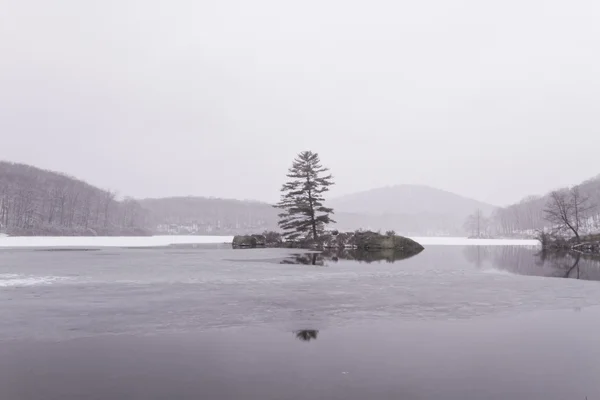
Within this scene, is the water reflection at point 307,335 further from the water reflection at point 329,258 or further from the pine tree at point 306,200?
the pine tree at point 306,200

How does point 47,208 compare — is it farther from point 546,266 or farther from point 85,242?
point 546,266

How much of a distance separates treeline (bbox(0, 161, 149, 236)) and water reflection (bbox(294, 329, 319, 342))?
14446 centimetres

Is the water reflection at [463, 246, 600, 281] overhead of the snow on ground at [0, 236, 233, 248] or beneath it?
beneath

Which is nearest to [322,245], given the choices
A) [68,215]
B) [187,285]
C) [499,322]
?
[187,285]

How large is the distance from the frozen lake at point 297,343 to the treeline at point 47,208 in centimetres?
13996

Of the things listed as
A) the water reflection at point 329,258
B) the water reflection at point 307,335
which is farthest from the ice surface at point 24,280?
the water reflection at point 329,258

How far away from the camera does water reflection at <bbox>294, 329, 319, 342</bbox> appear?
8.03 m

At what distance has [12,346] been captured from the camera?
7426 millimetres

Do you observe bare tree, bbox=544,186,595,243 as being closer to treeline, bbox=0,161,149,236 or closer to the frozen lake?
the frozen lake

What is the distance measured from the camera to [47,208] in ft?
561

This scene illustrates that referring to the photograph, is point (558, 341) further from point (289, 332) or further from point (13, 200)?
point (13, 200)

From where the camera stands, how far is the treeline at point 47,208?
13888 cm

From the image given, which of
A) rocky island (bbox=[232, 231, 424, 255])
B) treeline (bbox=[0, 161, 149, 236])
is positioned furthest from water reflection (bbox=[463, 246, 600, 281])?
treeline (bbox=[0, 161, 149, 236])

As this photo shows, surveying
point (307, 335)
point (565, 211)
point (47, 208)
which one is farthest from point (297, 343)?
point (47, 208)
